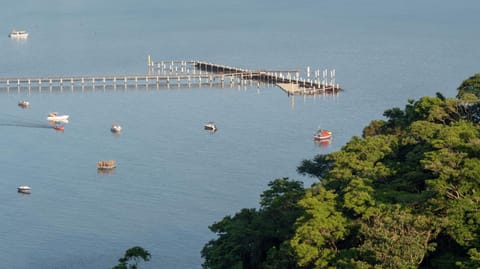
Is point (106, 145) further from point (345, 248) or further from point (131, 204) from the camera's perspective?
point (345, 248)

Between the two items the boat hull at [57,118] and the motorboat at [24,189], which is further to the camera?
the boat hull at [57,118]

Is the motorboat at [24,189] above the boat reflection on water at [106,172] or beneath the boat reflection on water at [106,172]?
beneath

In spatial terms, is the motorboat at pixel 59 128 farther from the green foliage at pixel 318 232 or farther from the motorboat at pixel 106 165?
the green foliage at pixel 318 232

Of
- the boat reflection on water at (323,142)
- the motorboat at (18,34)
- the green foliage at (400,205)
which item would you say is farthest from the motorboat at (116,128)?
the motorboat at (18,34)

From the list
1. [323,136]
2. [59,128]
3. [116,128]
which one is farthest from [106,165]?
[323,136]

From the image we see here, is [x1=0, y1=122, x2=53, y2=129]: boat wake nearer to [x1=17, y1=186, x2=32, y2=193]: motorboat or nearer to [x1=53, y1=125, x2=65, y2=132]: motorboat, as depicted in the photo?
[x1=53, y1=125, x2=65, y2=132]: motorboat

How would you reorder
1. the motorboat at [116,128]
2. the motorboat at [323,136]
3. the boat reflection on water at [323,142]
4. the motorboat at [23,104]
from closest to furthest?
1. the boat reflection on water at [323,142]
2. the motorboat at [323,136]
3. the motorboat at [116,128]
4. the motorboat at [23,104]
